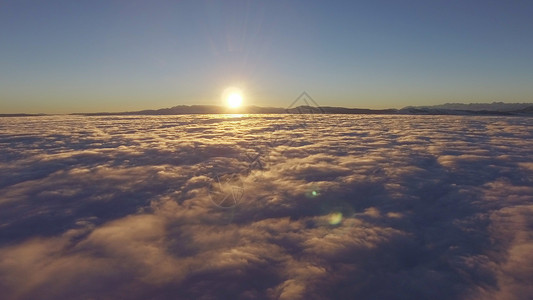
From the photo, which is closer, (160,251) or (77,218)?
(160,251)

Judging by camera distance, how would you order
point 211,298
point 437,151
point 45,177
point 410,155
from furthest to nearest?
Result: point 437,151 < point 410,155 < point 45,177 < point 211,298

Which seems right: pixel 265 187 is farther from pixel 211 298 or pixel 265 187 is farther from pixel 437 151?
pixel 437 151

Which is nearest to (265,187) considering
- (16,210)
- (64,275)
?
(64,275)

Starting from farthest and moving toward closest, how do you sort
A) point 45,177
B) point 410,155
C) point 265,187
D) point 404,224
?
point 410,155 < point 45,177 < point 265,187 < point 404,224

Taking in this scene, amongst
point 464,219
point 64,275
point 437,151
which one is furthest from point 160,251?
point 437,151

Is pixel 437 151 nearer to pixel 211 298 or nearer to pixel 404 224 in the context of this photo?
pixel 404 224

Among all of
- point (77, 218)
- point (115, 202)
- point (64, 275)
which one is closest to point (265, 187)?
point (115, 202)

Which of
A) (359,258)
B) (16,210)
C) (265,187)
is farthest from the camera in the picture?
(265,187)

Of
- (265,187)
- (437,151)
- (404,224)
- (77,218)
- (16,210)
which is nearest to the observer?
(404,224)

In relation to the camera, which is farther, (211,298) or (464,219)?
(464,219)
